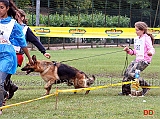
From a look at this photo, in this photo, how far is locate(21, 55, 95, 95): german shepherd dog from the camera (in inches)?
388

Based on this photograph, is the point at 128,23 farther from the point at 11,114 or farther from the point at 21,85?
the point at 11,114

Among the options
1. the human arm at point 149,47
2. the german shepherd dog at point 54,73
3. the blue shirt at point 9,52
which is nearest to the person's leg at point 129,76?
the human arm at point 149,47

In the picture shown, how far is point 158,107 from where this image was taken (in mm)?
8055

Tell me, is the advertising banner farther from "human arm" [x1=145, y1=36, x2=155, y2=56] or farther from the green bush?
"human arm" [x1=145, y1=36, x2=155, y2=56]

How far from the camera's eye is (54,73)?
1004 cm

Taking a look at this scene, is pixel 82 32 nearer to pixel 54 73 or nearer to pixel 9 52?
pixel 54 73

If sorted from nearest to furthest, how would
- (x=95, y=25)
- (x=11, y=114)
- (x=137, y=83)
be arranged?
(x=11, y=114), (x=137, y=83), (x=95, y=25)

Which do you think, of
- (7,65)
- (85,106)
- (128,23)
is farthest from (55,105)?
(128,23)

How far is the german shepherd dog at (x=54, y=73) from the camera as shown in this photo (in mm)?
9852

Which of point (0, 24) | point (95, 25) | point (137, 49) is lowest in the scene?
point (95, 25)

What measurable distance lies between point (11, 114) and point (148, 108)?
2.29 meters

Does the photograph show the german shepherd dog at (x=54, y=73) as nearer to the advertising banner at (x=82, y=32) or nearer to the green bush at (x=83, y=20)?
the advertising banner at (x=82, y=32)

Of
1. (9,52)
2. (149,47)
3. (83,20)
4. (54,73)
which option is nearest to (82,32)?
(83,20)

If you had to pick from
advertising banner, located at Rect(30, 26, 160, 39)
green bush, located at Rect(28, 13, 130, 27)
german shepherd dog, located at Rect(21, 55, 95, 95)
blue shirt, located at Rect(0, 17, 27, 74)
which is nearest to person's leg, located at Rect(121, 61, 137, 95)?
german shepherd dog, located at Rect(21, 55, 95, 95)
